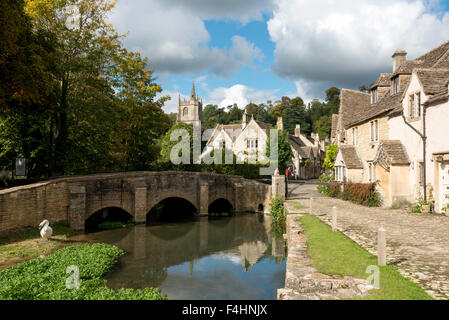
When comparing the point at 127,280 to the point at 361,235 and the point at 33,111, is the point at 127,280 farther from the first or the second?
the point at 33,111

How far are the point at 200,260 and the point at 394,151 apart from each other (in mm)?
13933

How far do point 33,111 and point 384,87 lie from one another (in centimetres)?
2561

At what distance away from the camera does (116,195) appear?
2150 centimetres

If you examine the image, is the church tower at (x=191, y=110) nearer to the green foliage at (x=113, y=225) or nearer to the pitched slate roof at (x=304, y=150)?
the pitched slate roof at (x=304, y=150)

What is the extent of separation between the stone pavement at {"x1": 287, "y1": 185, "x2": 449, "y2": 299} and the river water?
3.63 m

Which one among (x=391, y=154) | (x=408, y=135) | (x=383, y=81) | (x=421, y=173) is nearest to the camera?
(x=421, y=173)

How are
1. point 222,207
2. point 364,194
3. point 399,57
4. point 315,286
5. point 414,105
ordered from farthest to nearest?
point 222,207
point 399,57
point 364,194
point 414,105
point 315,286

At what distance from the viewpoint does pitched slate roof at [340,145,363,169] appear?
974 inches

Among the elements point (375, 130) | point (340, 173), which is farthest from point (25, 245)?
point (340, 173)

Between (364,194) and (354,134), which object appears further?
(354,134)

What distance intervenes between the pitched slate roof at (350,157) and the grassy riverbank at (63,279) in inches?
763

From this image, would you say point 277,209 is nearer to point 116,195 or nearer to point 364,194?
point 364,194

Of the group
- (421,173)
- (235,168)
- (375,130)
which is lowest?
(421,173)

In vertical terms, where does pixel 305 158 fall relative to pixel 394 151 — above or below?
above
